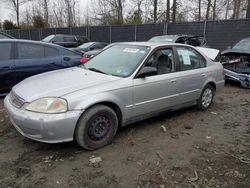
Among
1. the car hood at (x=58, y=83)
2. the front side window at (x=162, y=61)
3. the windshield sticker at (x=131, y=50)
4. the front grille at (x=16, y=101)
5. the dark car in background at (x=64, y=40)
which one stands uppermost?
the dark car in background at (x=64, y=40)

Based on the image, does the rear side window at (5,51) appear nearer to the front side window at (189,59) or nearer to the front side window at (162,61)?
the front side window at (162,61)

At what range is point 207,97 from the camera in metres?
5.74

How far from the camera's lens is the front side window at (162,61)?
448 cm

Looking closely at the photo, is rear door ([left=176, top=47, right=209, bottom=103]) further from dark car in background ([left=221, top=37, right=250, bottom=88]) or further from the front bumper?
dark car in background ([left=221, top=37, right=250, bottom=88])

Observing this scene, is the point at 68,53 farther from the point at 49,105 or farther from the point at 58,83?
the point at 49,105

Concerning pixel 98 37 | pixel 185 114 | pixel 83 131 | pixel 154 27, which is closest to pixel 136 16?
pixel 98 37

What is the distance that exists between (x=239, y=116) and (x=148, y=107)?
2376 mm

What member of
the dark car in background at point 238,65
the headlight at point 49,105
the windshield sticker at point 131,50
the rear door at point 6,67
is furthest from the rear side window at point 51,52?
the dark car in background at point 238,65

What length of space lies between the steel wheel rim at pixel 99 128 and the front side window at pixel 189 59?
196 cm

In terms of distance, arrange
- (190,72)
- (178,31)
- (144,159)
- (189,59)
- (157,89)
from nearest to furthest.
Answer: (144,159) < (157,89) < (190,72) < (189,59) < (178,31)

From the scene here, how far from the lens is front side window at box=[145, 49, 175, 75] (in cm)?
448

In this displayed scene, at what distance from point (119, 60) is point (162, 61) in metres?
0.80

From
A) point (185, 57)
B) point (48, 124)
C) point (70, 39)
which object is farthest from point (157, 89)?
point (70, 39)

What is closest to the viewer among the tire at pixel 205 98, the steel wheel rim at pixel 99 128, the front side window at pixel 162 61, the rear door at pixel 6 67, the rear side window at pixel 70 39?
the steel wheel rim at pixel 99 128
